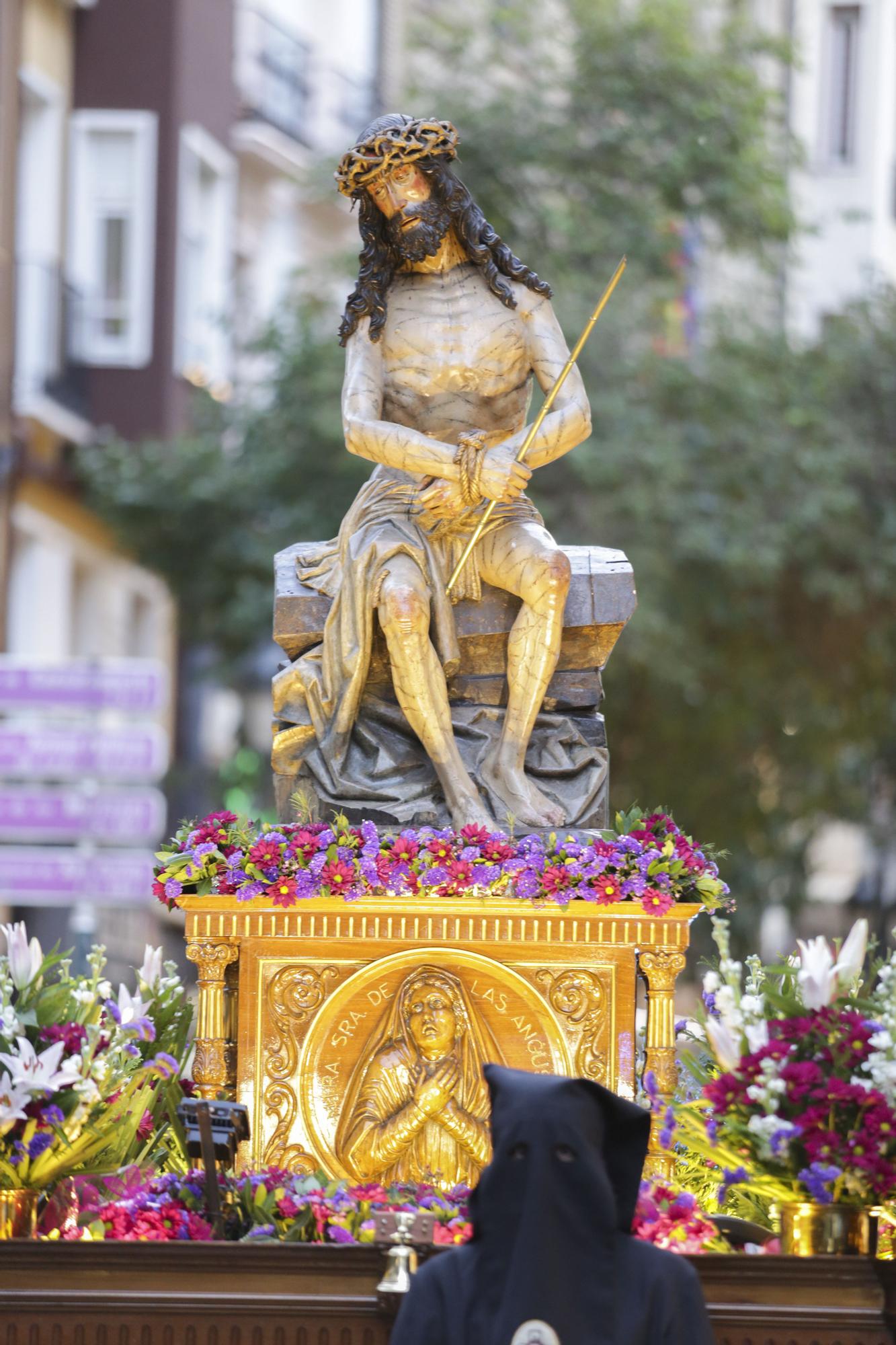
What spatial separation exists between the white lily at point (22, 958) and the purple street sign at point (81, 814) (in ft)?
37.0

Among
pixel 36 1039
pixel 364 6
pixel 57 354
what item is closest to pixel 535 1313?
pixel 36 1039

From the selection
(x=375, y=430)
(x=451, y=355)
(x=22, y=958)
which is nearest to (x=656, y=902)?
(x=375, y=430)

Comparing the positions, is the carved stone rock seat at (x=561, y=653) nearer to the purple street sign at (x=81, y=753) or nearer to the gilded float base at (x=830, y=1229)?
the gilded float base at (x=830, y=1229)

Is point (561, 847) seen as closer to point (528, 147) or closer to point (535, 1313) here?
point (535, 1313)

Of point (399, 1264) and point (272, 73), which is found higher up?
point (272, 73)

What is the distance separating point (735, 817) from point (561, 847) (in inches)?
677

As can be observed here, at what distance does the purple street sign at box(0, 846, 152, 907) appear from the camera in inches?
832

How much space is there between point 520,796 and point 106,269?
1900 centimetres

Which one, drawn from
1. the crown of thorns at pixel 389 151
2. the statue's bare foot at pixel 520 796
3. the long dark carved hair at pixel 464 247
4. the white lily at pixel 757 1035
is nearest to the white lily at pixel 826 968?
the white lily at pixel 757 1035

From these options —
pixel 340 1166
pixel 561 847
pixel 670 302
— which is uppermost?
pixel 670 302

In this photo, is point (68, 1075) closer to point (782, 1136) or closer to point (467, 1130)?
point (467, 1130)

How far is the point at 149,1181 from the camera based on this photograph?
9922 millimetres

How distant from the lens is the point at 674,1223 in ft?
29.8

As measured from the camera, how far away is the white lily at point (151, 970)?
1121 cm
